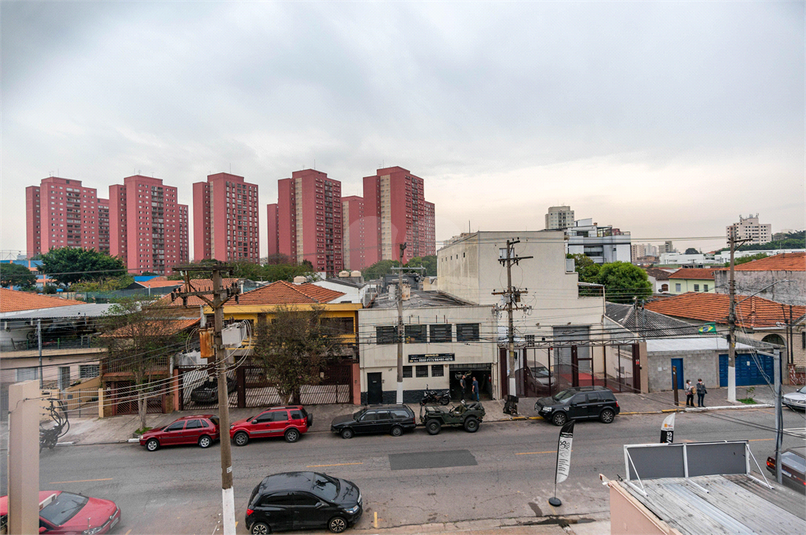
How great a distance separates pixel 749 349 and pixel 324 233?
84966 mm

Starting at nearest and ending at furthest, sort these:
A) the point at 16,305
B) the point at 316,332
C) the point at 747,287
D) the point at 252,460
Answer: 1. the point at 252,460
2. the point at 316,332
3. the point at 16,305
4. the point at 747,287

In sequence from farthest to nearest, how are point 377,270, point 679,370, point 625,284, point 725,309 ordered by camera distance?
1. point 377,270
2. point 625,284
3. point 725,309
4. point 679,370

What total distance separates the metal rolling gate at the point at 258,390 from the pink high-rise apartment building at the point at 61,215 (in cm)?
7493

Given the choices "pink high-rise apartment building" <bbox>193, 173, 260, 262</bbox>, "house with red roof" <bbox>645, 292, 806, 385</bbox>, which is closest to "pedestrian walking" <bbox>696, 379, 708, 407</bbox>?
"house with red roof" <bbox>645, 292, 806, 385</bbox>

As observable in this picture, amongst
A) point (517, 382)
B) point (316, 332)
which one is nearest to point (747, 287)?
point (517, 382)

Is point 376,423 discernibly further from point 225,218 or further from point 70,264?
point 225,218

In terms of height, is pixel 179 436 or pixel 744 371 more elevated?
pixel 744 371

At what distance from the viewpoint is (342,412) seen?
20.8 meters

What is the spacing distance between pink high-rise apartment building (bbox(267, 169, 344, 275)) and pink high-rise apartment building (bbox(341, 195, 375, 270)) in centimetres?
195

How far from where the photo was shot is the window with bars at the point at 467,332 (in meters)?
22.6

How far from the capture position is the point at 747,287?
35.9 meters

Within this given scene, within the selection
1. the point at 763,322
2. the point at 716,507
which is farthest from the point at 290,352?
the point at 763,322

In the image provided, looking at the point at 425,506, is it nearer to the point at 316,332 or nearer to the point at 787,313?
the point at 316,332

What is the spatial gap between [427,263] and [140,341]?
7027cm
